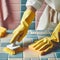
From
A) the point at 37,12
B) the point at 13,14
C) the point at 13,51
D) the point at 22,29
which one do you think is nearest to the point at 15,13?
the point at 13,14

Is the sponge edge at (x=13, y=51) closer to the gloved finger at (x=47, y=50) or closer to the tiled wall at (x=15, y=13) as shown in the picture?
the gloved finger at (x=47, y=50)

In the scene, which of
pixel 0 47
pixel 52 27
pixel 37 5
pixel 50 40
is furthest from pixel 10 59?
pixel 52 27

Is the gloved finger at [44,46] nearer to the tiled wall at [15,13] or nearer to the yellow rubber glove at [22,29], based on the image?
the yellow rubber glove at [22,29]

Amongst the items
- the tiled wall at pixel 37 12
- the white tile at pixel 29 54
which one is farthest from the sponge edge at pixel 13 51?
the tiled wall at pixel 37 12

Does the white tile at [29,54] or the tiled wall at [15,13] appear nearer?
the white tile at [29,54]

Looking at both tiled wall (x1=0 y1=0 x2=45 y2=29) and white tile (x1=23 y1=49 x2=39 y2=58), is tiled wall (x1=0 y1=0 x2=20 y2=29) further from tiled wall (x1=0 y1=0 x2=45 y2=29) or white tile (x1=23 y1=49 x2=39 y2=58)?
white tile (x1=23 y1=49 x2=39 y2=58)

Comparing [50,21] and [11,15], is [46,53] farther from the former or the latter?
[11,15]

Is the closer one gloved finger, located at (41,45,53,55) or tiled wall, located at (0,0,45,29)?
gloved finger, located at (41,45,53,55)

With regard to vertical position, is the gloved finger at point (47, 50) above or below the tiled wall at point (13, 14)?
below

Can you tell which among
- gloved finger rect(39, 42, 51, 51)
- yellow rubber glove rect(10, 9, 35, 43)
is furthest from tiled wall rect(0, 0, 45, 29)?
gloved finger rect(39, 42, 51, 51)

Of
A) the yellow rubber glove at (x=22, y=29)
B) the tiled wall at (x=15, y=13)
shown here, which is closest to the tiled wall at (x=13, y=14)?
the tiled wall at (x=15, y=13)

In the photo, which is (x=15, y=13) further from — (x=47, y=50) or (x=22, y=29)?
(x=47, y=50)

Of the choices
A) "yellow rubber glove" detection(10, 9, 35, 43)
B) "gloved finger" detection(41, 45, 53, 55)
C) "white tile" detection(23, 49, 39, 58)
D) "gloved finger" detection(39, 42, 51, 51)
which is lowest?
"white tile" detection(23, 49, 39, 58)

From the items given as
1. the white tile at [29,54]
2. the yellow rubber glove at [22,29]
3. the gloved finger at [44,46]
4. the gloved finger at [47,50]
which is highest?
the yellow rubber glove at [22,29]
